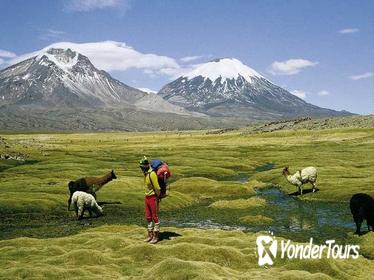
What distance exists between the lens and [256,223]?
1569 inches

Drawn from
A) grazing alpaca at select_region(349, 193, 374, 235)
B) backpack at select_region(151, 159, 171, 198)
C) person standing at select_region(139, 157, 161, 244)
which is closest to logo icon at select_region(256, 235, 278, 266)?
person standing at select_region(139, 157, 161, 244)

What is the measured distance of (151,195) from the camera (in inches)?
1057

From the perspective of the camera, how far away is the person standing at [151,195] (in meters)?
26.5

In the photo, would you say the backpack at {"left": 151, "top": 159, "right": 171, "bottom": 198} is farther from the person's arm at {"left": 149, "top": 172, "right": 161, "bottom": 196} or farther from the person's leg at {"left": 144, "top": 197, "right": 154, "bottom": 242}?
the person's leg at {"left": 144, "top": 197, "right": 154, "bottom": 242}

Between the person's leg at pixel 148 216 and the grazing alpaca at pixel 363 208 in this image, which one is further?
the grazing alpaca at pixel 363 208

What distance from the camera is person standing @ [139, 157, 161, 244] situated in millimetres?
26500

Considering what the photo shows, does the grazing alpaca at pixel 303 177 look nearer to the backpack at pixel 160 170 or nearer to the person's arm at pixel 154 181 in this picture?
the backpack at pixel 160 170

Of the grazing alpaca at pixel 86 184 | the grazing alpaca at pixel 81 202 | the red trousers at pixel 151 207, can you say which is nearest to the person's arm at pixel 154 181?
the red trousers at pixel 151 207

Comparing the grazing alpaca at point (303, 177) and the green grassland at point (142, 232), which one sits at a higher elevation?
the grazing alpaca at point (303, 177)

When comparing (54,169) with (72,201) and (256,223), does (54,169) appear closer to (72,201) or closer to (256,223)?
(72,201)

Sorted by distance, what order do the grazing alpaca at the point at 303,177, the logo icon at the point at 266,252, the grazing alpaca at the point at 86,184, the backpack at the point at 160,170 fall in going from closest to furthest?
1. the logo icon at the point at 266,252
2. the backpack at the point at 160,170
3. the grazing alpaca at the point at 86,184
4. the grazing alpaca at the point at 303,177

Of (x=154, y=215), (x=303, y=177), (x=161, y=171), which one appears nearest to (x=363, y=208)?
(x=154, y=215)

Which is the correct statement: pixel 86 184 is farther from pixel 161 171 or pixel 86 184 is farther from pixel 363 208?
pixel 363 208

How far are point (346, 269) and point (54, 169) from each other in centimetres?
6419
